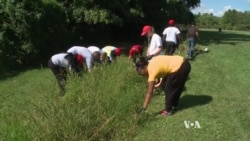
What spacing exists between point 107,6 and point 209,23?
362 feet

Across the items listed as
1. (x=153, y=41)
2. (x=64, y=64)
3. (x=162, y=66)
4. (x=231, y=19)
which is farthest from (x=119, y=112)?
(x=231, y=19)

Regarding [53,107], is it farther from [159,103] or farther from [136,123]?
[159,103]

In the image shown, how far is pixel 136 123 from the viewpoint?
8.43 m

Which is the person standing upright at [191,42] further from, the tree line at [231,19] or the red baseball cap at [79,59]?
the tree line at [231,19]

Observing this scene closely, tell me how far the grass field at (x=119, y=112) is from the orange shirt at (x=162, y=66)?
812 mm

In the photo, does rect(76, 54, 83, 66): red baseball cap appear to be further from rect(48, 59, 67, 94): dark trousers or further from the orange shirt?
the orange shirt

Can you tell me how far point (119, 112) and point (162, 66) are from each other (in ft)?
4.33

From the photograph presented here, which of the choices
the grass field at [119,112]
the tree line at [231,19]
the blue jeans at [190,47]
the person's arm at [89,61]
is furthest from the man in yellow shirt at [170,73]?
the tree line at [231,19]

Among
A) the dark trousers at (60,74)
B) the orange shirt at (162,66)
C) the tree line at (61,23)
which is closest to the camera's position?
the orange shirt at (162,66)

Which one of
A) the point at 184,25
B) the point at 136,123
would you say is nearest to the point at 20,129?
the point at 136,123

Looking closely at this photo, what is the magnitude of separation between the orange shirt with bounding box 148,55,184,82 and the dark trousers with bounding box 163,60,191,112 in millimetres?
106

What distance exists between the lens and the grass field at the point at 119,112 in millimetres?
6895

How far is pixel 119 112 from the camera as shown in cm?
842

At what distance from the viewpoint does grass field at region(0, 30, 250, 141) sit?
6895 millimetres
